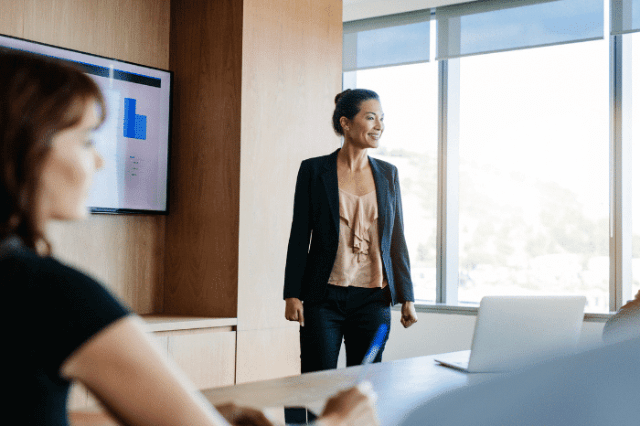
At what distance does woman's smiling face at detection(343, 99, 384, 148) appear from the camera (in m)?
2.63

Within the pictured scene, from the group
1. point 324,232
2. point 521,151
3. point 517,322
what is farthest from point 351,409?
point 521,151

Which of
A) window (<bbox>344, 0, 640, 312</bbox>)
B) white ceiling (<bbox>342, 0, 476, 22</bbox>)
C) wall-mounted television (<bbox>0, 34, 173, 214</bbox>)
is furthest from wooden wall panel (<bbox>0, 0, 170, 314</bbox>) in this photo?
window (<bbox>344, 0, 640, 312</bbox>)

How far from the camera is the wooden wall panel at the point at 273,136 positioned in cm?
355

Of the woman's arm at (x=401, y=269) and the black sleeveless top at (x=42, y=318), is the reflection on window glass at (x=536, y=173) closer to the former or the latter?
the woman's arm at (x=401, y=269)

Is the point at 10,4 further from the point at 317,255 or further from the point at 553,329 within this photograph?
the point at 553,329

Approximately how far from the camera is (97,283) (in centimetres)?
64

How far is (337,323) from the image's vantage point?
243 cm

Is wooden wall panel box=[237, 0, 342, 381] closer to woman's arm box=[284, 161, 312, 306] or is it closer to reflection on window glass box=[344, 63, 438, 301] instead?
woman's arm box=[284, 161, 312, 306]

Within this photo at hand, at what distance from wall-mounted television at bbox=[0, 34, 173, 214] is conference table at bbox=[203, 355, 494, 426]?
1959mm

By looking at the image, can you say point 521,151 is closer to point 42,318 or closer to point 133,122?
point 133,122

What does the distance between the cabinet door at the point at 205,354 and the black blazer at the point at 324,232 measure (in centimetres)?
96

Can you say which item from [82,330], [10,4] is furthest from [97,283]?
[10,4]

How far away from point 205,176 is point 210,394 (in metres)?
2.33

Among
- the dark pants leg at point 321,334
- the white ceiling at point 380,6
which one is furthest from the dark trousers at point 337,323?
the white ceiling at point 380,6
